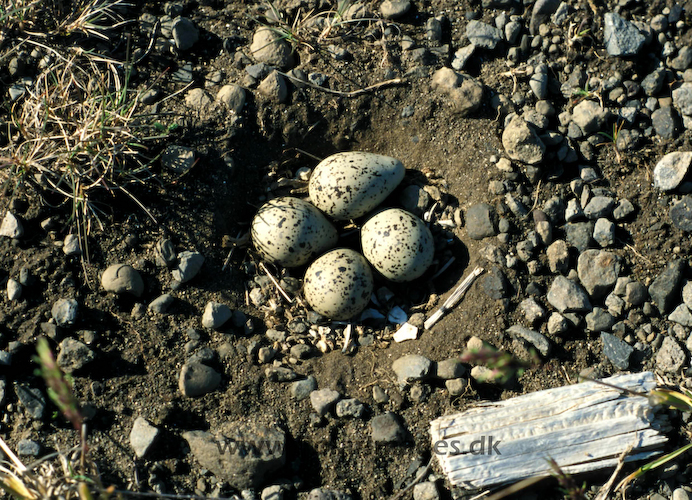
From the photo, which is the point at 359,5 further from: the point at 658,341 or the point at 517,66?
the point at 658,341

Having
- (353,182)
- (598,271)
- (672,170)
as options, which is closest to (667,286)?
(598,271)

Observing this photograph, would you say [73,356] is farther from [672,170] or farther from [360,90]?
[672,170]

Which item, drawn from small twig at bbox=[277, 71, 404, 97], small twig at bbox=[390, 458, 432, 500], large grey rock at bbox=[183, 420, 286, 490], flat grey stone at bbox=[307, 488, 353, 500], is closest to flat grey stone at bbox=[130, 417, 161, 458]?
large grey rock at bbox=[183, 420, 286, 490]

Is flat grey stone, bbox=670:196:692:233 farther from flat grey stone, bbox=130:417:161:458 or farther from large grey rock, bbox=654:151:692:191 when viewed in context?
flat grey stone, bbox=130:417:161:458

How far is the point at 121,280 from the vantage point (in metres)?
3.02

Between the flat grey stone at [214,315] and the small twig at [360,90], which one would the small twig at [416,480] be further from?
the small twig at [360,90]

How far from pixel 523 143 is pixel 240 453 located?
7.35 ft

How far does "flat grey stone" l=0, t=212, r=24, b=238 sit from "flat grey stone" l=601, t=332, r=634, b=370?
3.19 m

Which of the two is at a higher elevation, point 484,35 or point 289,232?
point 484,35

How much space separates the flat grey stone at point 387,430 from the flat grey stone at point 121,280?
56.6 inches

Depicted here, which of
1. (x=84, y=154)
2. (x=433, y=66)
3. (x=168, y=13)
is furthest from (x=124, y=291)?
(x=433, y=66)

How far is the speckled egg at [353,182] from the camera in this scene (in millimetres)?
3230

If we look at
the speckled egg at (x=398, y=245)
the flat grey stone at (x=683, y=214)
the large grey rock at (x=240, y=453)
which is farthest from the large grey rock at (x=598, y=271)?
the large grey rock at (x=240, y=453)

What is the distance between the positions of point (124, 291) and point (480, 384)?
1.94 m
